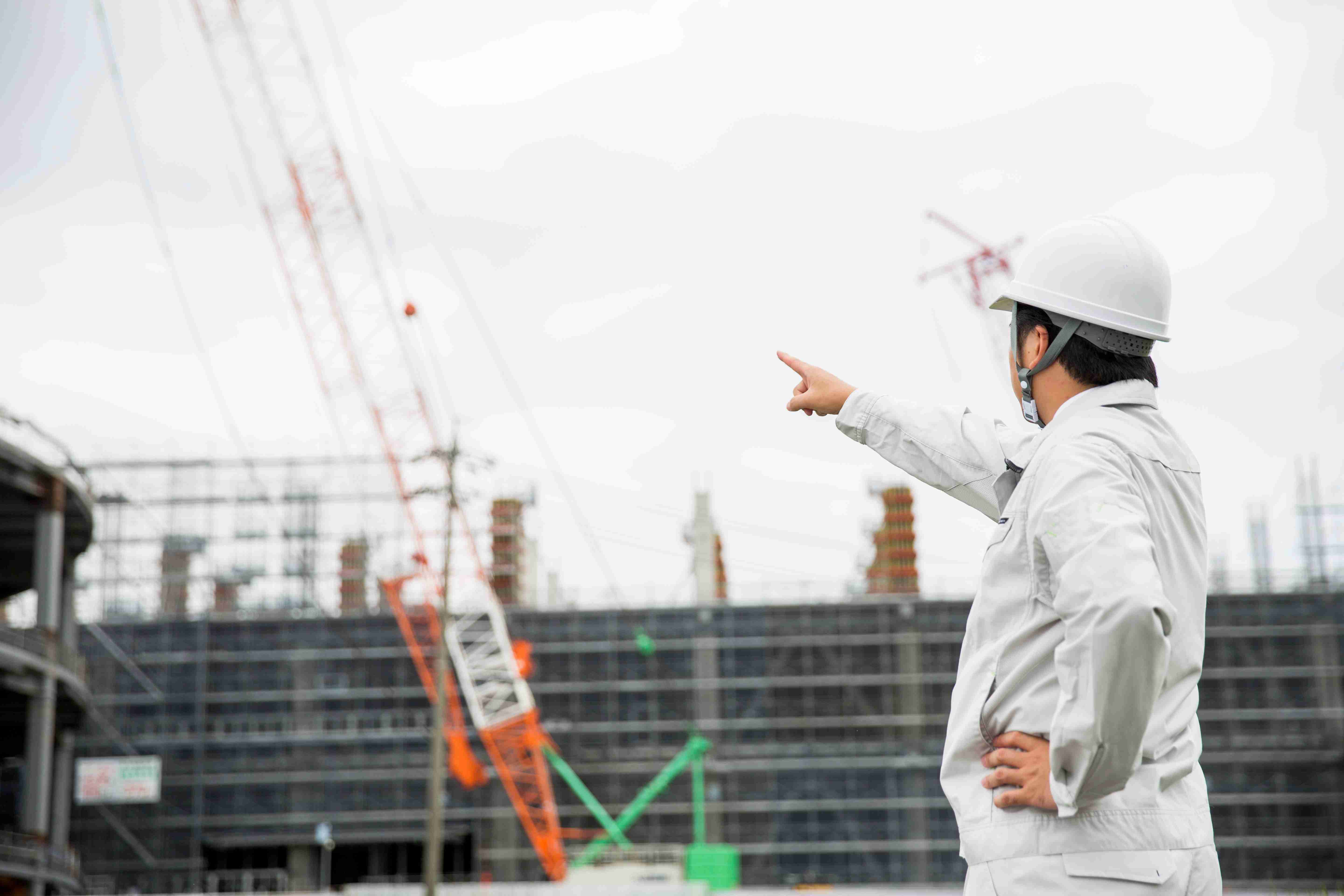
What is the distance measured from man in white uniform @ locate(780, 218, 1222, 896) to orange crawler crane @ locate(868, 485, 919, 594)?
61.5 metres

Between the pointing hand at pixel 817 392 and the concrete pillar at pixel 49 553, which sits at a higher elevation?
the concrete pillar at pixel 49 553

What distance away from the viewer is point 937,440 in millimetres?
2383

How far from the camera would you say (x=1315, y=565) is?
53188mm

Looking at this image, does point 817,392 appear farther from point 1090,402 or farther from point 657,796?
point 657,796

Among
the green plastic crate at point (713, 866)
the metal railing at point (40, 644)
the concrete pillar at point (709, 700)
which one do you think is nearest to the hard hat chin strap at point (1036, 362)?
the metal railing at point (40, 644)

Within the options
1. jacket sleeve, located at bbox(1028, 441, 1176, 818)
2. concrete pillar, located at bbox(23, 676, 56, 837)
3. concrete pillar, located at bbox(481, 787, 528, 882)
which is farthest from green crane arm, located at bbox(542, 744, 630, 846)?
jacket sleeve, located at bbox(1028, 441, 1176, 818)

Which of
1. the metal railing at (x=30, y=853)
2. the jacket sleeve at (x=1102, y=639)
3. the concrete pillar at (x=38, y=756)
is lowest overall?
the metal railing at (x=30, y=853)

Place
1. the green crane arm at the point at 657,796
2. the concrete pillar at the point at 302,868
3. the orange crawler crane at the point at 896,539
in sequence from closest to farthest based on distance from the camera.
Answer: the green crane arm at the point at 657,796
the concrete pillar at the point at 302,868
the orange crawler crane at the point at 896,539

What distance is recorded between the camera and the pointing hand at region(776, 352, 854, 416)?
2.49 m

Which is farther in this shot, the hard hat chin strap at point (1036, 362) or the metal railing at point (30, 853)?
the metal railing at point (30, 853)

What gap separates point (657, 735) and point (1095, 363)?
5002 centimetres

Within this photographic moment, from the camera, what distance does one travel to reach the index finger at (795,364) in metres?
2.56

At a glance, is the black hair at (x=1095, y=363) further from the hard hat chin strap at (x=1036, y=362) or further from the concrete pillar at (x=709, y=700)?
the concrete pillar at (x=709, y=700)

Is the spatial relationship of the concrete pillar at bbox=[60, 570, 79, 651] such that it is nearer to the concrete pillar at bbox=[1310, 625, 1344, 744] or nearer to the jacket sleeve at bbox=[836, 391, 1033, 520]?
the jacket sleeve at bbox=[836, 391, 1033, 520]
